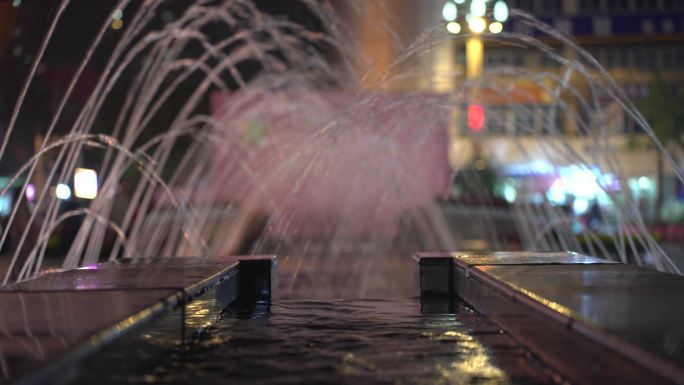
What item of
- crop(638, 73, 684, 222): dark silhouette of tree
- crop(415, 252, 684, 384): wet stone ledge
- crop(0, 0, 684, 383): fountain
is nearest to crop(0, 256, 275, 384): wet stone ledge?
crop(415, 252, 684, 384): wet stone ledge

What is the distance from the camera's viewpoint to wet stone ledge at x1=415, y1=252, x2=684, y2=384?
353cm

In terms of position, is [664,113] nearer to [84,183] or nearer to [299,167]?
[299,167]

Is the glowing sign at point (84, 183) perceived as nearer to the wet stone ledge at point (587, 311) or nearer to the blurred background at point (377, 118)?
the blurred background at point (377, 118)

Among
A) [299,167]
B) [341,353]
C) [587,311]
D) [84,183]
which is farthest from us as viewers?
[299,167]

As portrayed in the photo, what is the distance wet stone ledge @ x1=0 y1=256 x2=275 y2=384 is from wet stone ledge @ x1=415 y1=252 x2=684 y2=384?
5.72ft

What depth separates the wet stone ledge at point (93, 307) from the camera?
10.6ft

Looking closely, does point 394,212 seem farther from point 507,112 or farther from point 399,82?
point 507,112

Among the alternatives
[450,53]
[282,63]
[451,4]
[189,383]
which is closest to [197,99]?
[282,63]

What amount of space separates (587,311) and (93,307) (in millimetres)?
2201

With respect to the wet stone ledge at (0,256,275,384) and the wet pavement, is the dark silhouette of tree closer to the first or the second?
the wet stone ledge at (0,256,275,384)

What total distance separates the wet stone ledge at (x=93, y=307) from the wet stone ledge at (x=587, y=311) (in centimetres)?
174

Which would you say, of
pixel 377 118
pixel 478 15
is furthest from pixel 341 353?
pixel 377 118

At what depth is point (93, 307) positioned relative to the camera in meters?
4.41

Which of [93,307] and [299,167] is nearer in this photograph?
[93,307]
